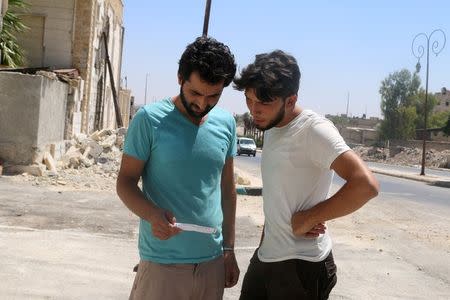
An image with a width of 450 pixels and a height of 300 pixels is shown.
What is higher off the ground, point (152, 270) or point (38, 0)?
point (38, 0)

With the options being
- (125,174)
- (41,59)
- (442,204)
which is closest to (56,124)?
(41,59)

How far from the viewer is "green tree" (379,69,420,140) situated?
262 feet

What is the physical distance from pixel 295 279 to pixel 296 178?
43 centimetres

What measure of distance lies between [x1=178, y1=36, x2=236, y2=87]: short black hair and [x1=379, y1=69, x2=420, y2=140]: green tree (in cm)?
8055

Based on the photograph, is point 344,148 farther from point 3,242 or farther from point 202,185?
point 3,242

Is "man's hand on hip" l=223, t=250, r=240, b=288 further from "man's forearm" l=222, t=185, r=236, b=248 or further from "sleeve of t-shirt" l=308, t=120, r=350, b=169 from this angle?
"sleeve of t-shirt" l=308, t=120, r=350, b=169

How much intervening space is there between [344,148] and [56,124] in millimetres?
13543

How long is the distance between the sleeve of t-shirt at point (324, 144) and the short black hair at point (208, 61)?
0.42 metres

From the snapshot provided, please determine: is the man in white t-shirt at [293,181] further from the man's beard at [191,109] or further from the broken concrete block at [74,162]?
the broken concrete block at [74,162]

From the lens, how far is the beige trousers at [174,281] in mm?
2463

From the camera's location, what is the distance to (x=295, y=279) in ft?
8.23

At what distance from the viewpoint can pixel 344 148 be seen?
2361 millimetres

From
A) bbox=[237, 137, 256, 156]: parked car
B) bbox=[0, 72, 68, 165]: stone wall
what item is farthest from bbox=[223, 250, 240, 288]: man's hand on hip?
bbox=[237, 137, 256, 156]: parked car

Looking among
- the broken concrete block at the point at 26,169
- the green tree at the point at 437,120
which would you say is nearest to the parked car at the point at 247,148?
the broken concrete block at the point at 26,169
